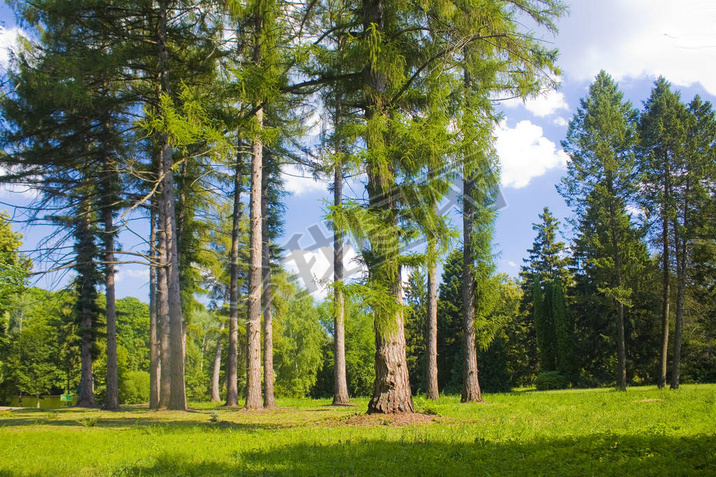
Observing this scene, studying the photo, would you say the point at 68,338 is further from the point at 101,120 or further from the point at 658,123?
the point at 658,123

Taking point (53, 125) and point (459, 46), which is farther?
point (53, 125)

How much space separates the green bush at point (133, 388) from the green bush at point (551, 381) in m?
30.4

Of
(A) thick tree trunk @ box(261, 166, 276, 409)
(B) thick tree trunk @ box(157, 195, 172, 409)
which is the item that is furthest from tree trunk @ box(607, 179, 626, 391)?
(B) thick tree trunk @ box(157, 195, 172, 409)

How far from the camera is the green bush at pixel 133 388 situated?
39188mm

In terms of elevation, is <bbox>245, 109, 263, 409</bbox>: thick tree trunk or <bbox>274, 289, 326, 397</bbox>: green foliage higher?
<bbox>245, 109, 263, 409</bbox>: thick tree trunk

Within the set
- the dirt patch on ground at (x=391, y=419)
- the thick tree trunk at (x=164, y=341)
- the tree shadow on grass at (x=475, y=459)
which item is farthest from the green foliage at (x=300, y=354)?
the tree shadow on grass at (x=475, y=459)

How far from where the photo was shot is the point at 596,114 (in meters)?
23.1

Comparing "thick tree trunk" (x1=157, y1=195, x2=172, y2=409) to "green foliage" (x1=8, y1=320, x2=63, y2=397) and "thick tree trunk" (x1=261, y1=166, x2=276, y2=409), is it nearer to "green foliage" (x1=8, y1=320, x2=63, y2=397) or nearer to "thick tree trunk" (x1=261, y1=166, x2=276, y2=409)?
"thick tree trunk" (x1=261, y1=166, x2=276, y2=409)

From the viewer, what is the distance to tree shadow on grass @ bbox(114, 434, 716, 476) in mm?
4785

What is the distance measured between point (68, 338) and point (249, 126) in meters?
30.3

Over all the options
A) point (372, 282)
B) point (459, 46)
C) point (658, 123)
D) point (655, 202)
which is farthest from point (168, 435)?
point (658, 123)

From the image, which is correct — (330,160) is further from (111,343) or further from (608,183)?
(608,183)

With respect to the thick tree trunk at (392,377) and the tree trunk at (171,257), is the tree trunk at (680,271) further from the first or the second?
the tree trunk at (171,257)

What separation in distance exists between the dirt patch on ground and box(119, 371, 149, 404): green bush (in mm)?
36298
